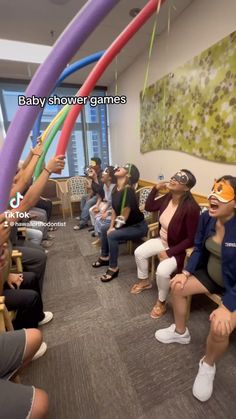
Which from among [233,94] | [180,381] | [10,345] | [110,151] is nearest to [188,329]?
[180,381]

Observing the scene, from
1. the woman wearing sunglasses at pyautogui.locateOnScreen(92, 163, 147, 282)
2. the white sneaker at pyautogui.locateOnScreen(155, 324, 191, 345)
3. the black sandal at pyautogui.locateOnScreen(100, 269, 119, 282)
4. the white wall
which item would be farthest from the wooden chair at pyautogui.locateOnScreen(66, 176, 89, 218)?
the white sneaker at pyautogui.locateOnScreen(155, 324, 191, 345)

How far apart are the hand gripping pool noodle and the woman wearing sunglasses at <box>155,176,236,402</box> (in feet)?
3.33

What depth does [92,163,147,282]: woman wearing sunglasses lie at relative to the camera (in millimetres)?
2283

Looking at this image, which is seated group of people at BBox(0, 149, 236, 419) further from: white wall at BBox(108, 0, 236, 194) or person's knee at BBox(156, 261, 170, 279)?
white wall at BBox(108, 0, 236, 194)

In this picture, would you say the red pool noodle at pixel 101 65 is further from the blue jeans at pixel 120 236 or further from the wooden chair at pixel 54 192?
the wooden chair at pixel 54 192

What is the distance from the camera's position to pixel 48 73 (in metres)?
0.61

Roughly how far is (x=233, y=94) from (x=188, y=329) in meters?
1.93

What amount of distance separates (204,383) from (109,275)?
127 cm

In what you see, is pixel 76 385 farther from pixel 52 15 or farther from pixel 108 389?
pixel 52 15

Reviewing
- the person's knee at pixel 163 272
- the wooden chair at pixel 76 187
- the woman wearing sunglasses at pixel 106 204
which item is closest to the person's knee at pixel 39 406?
the person's knee at pixel 163 272

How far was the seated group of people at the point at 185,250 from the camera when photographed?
1.19 metres

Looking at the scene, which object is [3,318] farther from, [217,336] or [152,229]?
[152,229]

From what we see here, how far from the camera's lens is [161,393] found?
1.22 meters

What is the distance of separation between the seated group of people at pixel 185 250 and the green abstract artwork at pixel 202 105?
655mm
